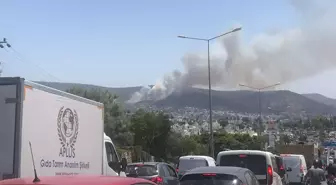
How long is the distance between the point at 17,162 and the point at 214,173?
14.2 ft

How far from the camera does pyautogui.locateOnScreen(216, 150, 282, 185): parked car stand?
56.5ft

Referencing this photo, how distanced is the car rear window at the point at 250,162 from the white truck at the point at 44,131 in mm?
5638

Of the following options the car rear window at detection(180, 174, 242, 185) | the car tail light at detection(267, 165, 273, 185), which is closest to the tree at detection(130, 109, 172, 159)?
the car tail light at detection(267, 165, 273, 185)

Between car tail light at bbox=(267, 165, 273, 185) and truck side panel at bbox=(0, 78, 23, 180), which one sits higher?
truck side panel at bbox=(0, 78, 23, 180)

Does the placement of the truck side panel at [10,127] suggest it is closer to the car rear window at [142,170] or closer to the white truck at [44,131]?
the white truck at [44,131]

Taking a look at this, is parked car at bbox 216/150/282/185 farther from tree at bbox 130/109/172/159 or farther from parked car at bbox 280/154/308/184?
tree at bbox 130/109/172/159

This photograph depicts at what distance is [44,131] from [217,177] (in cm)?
372

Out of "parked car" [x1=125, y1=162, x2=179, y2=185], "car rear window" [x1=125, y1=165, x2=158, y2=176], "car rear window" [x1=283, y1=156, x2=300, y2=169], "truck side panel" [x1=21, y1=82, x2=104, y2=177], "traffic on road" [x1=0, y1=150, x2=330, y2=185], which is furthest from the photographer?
"car rear window" [x1=283, y1=156, x2=300, y2=169]

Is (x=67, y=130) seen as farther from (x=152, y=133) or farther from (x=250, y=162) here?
(x=152, y=133)

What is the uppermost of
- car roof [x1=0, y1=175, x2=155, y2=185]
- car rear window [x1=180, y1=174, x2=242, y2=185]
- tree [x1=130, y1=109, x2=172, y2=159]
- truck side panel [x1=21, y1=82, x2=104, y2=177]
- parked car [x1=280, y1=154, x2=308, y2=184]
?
tree [x1=130, y1=109, x2=172, y2=159]

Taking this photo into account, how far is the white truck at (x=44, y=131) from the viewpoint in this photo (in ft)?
30.5

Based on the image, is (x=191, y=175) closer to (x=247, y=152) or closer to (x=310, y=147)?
(x=247, y=152)

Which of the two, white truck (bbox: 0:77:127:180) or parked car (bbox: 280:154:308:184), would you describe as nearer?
white truck (bbox: 0:77:127:180)

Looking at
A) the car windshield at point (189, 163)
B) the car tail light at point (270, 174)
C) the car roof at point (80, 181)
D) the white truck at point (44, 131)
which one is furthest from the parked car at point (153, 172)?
the car roof at point (80, 181)
